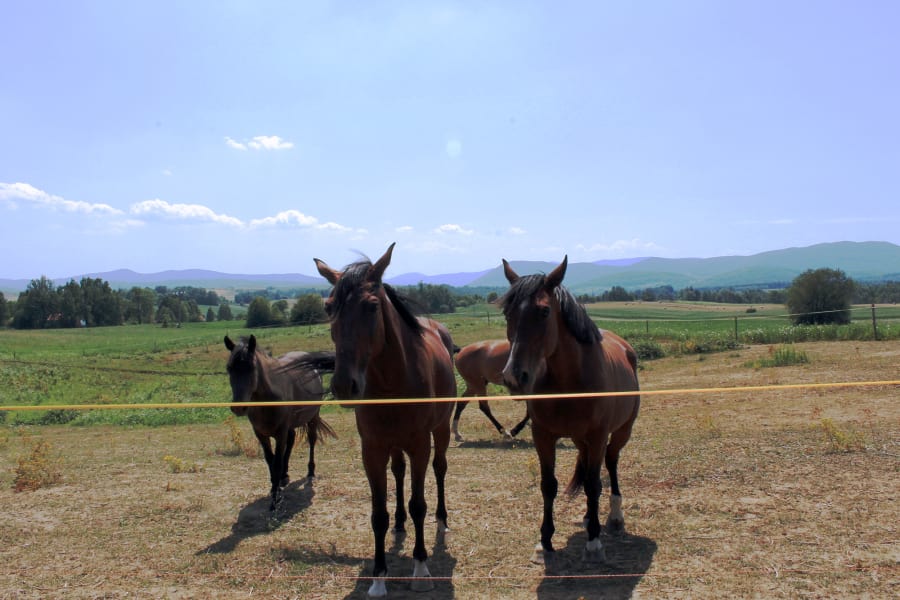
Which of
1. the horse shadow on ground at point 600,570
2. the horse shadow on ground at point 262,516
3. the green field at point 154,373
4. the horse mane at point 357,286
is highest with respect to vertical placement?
the horse mane at point 357,286

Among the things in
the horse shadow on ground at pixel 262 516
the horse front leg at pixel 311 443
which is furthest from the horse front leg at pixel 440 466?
the horse front leg at pixel 311 443

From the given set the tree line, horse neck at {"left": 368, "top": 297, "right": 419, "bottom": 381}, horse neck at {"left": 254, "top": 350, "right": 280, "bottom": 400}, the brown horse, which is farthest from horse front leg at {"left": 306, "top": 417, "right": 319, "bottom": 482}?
the tree line

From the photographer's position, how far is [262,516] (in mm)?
6316

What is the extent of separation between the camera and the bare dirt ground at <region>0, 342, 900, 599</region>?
4418 millimetres

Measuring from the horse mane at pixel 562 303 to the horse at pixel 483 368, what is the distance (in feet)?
17.5

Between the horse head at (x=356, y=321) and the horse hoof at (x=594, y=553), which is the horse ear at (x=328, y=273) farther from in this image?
the horse hoof at (x=594, y=553)

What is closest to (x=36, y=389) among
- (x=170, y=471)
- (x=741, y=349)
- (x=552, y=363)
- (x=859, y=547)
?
(x=170, y=471)

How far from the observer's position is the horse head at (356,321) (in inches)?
137

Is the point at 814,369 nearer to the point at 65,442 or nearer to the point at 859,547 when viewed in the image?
the point at 859,547

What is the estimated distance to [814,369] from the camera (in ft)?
50.2

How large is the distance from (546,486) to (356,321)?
2.48 metres

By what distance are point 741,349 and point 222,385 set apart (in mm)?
22183

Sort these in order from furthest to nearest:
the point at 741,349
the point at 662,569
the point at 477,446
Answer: the point at 741,349
the point at 477,446
the point at 662,569

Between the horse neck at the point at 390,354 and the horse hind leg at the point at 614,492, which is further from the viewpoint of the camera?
the horse hind leg at the point at 614,492
